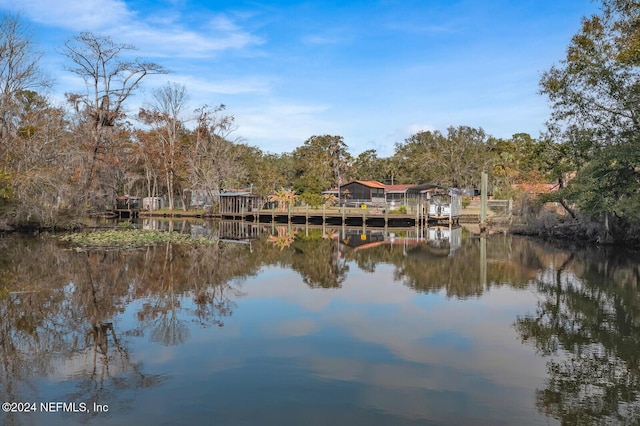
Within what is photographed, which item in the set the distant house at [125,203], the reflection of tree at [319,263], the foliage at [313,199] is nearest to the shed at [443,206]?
the foliage at [313,199]

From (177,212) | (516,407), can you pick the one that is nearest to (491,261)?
(516,407)

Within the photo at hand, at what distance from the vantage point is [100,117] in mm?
33594

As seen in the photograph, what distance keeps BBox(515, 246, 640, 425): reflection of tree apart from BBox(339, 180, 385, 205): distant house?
142 feet

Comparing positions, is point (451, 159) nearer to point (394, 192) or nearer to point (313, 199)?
point (394, 192)

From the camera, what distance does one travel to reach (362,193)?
6125cm

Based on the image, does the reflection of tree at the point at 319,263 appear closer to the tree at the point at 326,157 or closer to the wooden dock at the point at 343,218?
the wooden dock at the point at 343,218

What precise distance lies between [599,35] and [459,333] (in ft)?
59.6

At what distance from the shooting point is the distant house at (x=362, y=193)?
60.3m

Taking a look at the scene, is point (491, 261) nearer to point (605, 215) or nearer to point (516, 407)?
point (605, 215)

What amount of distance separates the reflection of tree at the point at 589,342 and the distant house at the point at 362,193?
43.2 meters

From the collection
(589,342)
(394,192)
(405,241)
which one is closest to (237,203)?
(394,192)

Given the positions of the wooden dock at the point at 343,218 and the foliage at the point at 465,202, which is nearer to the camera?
the wooden dock at the point at 343,218

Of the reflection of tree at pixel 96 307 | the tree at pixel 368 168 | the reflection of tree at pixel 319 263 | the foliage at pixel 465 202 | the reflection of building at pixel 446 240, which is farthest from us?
the tree at pixel 368 168

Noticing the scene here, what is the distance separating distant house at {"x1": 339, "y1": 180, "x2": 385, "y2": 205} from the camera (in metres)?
60.3
